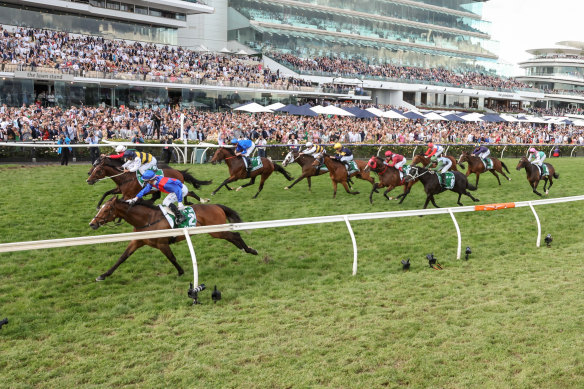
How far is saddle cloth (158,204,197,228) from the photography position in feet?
21.3

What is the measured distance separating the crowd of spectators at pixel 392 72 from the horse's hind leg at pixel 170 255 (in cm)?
4083

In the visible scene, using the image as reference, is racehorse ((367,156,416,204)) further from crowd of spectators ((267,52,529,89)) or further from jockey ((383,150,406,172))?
crowd of spectators ((267,52,529,89))

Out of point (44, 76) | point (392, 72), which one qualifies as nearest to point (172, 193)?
point (44, 76)

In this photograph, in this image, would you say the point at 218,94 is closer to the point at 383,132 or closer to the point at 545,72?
the point at 383,132

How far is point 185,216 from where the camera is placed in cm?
660

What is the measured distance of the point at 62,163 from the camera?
51.3 ft

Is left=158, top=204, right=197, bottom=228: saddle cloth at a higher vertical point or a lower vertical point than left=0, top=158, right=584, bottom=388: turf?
higher

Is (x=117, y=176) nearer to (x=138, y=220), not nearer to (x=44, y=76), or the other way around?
(x=138, y=220)

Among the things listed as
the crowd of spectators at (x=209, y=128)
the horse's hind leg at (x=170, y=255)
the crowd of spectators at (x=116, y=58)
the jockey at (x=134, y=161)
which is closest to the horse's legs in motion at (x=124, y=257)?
the horse's hind leg at (x=170, y=255)

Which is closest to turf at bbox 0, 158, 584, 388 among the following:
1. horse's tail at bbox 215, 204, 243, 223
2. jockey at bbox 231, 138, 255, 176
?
horse's tail at bbox 215, 204, 243, 223

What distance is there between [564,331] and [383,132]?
23.2 meters

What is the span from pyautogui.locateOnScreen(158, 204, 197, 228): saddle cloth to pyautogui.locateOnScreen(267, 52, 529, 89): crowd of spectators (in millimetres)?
40687

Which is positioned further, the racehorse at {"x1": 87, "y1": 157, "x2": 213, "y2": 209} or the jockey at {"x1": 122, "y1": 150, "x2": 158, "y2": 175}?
the racehorse at {"x1": 87, "y1": 157, "x2": 213, "y2": 209}

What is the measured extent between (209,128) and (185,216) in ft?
55.1
